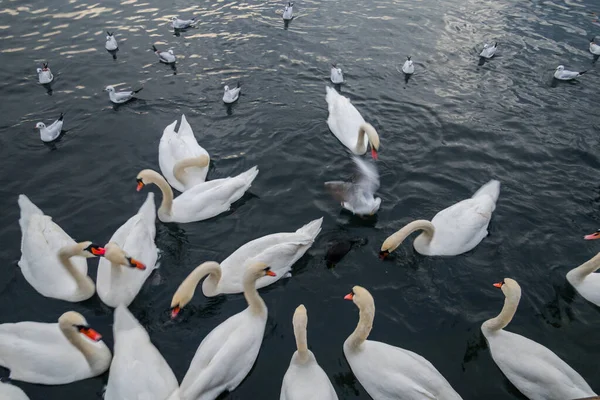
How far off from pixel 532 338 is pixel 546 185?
4646mm

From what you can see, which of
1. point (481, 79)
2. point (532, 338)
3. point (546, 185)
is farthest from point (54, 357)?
point (481, 79)

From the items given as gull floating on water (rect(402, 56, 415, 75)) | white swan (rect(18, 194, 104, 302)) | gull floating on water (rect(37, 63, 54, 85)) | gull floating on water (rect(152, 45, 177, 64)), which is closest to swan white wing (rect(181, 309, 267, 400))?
white swan (rect(18, 194, 104, 302))

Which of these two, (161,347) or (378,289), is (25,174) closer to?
(161,347)

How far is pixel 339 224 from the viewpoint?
31.2 ft

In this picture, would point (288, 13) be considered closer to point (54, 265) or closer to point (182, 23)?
point (182, 23)

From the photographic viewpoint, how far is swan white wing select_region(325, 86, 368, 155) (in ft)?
37.8

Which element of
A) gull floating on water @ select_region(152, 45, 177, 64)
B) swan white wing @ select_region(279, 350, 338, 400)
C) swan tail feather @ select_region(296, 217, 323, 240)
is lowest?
swan white wing @ select_region(279, 350, 338, 400)

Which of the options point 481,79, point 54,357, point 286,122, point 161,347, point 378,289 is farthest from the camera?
→ point 481,79

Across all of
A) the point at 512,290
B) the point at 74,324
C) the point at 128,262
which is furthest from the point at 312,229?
the point at 74,324

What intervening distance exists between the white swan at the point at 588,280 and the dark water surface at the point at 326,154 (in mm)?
186

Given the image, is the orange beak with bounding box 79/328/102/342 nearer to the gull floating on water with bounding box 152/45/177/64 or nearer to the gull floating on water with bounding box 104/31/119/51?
the gull floating on water with bounding box 152/45/177/64

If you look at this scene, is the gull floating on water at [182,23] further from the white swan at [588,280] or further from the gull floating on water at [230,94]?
the white swan at [588,280]

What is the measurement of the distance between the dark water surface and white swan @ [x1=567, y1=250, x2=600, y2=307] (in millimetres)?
186

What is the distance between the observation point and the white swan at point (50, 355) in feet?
21.3
